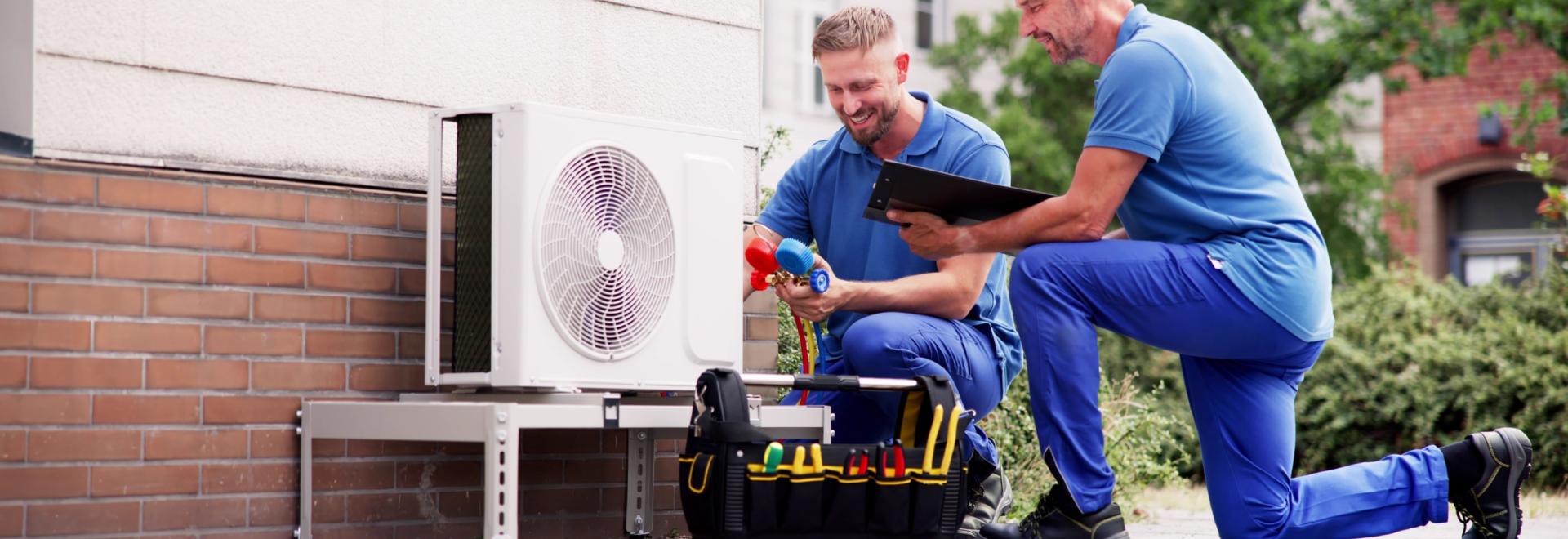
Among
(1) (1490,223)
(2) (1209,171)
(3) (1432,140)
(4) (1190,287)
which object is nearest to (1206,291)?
(4) (1190,287)

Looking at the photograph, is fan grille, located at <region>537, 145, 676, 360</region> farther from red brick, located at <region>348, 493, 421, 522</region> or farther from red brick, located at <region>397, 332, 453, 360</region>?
red brick, located at <region>348, 493, 421, 522</region>

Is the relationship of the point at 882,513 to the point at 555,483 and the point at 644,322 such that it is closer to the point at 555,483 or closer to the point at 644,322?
the point at 644,322

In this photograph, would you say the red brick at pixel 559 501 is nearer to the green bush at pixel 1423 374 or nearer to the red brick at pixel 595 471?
the red brick at pixel 595 471

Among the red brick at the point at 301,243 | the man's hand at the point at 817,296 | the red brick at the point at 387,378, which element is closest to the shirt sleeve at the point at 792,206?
the man's hand at the point at 817,296

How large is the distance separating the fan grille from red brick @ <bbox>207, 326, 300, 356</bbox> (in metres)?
0.64

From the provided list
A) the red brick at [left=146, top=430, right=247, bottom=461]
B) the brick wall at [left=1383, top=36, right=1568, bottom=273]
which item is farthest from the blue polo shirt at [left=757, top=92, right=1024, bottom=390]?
the brick wall at [left=1383, top=36, right=1568, bottom=273]

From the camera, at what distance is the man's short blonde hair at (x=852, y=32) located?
4055 mm

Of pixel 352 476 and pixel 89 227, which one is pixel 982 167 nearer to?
pixel 352 476

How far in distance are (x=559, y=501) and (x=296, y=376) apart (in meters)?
0.79

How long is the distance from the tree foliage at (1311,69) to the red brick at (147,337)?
11641mm

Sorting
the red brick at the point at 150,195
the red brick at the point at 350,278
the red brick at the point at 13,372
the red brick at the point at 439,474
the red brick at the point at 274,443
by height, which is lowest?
the red brick at the point at 439,474

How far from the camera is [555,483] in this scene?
4031 millimetres

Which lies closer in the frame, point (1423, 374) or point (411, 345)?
point (411, 345)

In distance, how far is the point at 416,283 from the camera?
3.76 m
